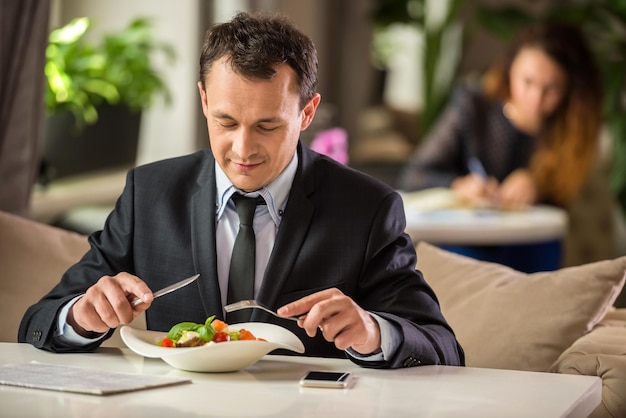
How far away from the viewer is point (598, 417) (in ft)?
6.56

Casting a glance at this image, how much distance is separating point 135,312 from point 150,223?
13.6 inches

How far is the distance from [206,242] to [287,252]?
0.14m

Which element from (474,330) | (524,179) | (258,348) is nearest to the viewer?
(258,348)

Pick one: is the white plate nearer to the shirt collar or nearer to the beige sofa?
the shirt collar

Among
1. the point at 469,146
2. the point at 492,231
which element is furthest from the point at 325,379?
the point at 469,146

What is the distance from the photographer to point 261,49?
1845 mm

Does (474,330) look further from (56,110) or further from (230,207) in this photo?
(56,110)

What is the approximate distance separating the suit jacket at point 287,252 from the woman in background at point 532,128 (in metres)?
2.15

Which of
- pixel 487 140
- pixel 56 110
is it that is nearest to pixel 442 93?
pixel 487 140

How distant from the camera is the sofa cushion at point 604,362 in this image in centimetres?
200

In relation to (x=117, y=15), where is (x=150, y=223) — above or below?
below

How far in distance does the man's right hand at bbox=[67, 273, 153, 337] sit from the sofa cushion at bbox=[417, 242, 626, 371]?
86cm

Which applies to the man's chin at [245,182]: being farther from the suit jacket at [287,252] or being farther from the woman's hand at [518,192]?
the woman's hand at [518,192]

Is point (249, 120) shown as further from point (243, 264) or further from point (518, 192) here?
point (518, 192)
